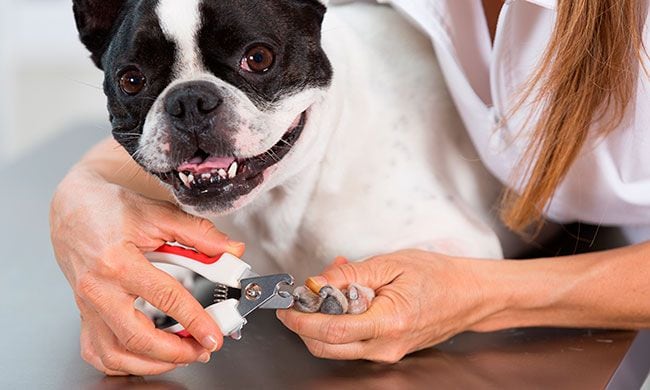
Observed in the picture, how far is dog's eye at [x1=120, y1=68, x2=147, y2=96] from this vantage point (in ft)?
4.05

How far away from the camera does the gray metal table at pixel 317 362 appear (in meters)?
1.19

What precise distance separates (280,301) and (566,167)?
426 millimetres

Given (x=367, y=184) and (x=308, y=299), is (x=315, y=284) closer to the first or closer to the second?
(x=308, y=299)

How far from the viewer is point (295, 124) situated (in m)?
1.29

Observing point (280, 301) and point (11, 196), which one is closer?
point (280, 301)

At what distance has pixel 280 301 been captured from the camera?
1.14 metres

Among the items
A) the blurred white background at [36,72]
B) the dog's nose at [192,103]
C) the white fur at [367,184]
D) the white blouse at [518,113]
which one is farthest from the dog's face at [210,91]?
the blurred white background at [36,72]

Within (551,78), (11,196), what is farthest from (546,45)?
(11,196)

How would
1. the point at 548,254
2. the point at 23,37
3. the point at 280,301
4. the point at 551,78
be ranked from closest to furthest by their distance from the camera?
the point at 280,301 → the point at 551,78 → the point at 548,254 → the point at 23,37

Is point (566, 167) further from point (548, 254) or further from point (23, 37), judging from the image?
point (23, 37)

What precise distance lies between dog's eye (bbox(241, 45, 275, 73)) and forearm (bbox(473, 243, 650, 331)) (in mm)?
340

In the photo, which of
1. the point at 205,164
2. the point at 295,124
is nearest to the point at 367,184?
the point at 295,124

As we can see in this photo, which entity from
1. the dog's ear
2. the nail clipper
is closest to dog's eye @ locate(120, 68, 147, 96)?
the dog's ear

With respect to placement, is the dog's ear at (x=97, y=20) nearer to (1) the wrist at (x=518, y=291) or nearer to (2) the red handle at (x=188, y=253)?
(2) the red handle at (x=188, y=253)
